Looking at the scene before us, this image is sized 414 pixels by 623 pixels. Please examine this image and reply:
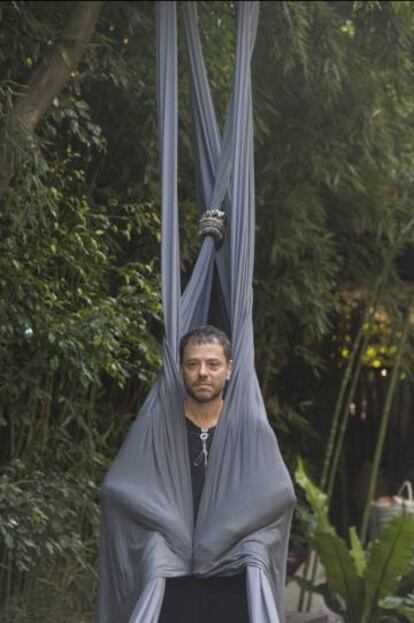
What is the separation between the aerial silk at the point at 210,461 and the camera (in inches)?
118

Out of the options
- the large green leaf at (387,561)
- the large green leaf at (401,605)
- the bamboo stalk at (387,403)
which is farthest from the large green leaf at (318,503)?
the bamboo stalk at (387,403)

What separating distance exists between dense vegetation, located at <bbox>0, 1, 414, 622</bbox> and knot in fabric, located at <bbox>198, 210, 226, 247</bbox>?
0.74m

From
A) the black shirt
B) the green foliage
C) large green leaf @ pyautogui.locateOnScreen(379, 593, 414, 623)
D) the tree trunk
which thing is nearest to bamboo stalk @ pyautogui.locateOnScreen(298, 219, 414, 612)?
the green foliage

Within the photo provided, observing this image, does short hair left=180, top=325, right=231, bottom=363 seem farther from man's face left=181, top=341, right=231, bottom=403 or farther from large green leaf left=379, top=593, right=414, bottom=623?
large green leaf left=379, top=593, right=414, bottom=623

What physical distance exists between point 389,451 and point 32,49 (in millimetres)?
3820

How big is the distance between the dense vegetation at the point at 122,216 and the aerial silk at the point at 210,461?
0.74m

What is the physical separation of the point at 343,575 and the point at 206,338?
2246mm

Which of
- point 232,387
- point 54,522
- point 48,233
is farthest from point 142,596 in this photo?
point 48,233

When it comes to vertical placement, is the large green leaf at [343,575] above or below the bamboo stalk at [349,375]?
below

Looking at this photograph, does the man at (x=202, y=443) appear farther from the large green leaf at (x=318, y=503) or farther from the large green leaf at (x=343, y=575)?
the large green leaf at (x=318, y=503)

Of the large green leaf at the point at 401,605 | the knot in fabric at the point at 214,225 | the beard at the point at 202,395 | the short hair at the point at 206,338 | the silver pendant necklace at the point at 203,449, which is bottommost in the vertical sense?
the large green leaf at the point at 401,605

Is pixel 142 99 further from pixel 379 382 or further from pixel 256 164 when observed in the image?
pixel 379 382

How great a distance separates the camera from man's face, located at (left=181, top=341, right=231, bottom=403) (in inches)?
126

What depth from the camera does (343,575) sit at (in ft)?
16.9
